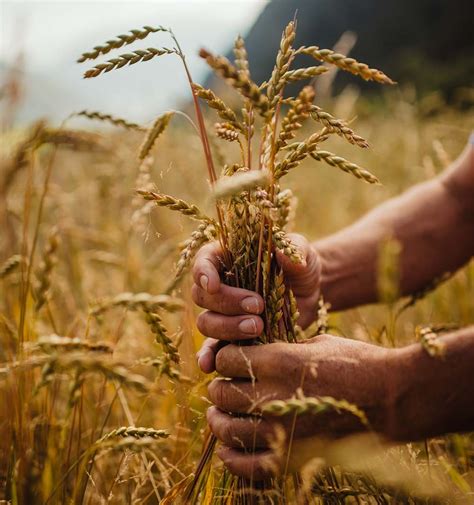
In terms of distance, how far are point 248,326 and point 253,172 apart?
467mm

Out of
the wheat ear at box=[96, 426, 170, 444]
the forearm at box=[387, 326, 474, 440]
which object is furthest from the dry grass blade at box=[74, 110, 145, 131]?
the forearm at box=[387, 326, 474, 440]

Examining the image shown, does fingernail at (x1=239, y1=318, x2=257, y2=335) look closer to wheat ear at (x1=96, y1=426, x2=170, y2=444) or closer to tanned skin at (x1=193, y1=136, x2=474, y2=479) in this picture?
tanned skin at (x1=193, y1=136, x2=474, y2=479)

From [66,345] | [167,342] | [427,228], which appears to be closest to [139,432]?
[167,342]

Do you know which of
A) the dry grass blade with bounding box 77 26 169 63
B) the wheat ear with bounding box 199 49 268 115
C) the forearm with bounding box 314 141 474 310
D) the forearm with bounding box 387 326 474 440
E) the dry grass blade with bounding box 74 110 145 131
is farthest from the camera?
the forearm with bounding box 314 141 474 310

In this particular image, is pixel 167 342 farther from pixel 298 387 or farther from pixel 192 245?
pixel 298 387

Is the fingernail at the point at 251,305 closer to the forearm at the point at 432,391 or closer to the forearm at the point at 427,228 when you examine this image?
the forearm at the point at 432,391

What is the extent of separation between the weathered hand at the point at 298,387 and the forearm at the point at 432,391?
1.0 inches

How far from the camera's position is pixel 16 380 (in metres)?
1.25

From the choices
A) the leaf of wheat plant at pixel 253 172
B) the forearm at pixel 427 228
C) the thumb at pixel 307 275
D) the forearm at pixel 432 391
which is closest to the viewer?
the leaf of wheat plant at pixel 253 172

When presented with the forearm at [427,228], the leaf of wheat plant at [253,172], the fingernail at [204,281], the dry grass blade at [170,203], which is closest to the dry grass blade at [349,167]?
the leaf of wheat plant at [253,172]

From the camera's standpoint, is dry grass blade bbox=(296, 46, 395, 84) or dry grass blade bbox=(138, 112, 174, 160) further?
dry grass blade bbox=(138, 112, 174, 160)

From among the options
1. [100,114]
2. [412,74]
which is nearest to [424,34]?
[412,74]

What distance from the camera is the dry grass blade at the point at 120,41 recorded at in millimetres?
917

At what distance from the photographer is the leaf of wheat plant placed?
81cm
